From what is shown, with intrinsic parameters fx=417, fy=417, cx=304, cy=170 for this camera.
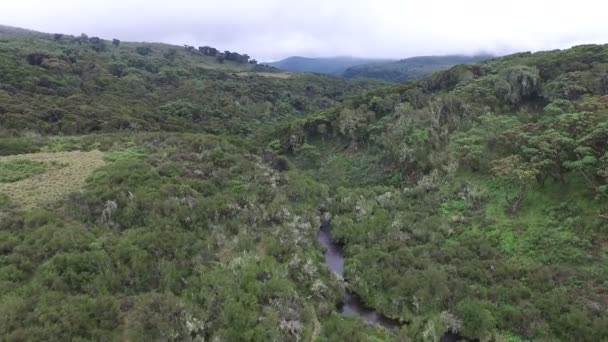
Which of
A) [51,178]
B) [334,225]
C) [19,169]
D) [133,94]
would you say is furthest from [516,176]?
[133,94]

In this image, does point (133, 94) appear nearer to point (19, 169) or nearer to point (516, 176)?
point (19, 169)

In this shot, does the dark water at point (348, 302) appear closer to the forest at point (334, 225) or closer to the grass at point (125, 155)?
the forest at point (334, 225)

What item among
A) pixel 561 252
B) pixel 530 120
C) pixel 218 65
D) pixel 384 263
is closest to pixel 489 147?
pixel 530 120

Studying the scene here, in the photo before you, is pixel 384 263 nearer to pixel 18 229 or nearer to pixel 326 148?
pixel 18 229

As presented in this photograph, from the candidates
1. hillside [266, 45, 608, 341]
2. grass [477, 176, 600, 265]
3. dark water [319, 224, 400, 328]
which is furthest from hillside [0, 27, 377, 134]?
grass [477, 176, 600, 265]

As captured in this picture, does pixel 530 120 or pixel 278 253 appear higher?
pixel 530 120

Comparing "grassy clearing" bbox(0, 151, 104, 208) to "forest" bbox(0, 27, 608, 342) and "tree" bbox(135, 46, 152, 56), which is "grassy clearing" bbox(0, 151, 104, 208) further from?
"tree" bbox(135, 46, 152, 56)

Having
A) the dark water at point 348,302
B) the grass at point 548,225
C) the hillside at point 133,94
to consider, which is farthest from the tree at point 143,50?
the grass at point 548,225

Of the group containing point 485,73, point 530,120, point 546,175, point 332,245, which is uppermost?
point 485,73
